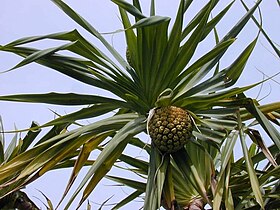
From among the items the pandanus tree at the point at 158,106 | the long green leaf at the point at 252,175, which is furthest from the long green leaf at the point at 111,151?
the long green leaf at the point at 252,175

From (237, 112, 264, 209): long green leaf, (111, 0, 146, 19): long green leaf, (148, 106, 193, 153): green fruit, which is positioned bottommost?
(237, 112, 264, 209): long green leaf

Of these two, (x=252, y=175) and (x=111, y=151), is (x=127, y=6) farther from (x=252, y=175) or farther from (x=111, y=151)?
(x=252, y=175)

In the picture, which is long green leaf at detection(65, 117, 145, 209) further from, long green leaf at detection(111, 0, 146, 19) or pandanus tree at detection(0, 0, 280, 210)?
long green leaf at detection(111, 0, 146, 19)

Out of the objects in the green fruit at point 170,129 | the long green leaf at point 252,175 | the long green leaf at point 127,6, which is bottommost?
the long green leaf at point 252,175

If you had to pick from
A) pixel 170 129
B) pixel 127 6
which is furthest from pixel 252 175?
pixel 127 6

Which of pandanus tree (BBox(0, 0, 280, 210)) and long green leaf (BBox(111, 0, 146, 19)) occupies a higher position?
long green leaf (BBox(111, 0, 146, 19))

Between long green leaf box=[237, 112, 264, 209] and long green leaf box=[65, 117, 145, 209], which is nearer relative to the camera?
long green leaf box=[237, 112, 264, 209]

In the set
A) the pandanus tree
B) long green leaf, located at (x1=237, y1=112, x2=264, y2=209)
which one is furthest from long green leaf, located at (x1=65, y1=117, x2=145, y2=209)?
long green leaf, located at (x1=237, y1=112, x2=264, y2=209)

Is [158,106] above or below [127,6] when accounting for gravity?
below

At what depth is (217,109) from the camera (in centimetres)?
176

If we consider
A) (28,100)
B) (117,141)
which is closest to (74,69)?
(28,100)

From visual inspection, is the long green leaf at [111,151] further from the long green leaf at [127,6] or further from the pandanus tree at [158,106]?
the long green leaf at [127,6]

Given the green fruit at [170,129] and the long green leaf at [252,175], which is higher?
the green fruit at [170,129]

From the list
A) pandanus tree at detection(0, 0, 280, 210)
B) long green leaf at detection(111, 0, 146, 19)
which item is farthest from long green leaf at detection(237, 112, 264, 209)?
long green leaf at detection(111, 0, 146, 19)
